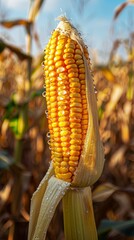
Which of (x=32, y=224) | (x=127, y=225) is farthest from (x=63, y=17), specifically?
(x=127, y=225)

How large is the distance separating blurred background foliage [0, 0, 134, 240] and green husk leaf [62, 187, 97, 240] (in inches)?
20.9

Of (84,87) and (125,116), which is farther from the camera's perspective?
(125,116)

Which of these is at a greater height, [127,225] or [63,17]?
[63,17]

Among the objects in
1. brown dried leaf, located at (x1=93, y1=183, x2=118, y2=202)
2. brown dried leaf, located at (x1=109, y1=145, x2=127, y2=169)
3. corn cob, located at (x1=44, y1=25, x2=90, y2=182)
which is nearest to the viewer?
corn cob, located at (x1=44, y1=25, x2=90, y2=182)

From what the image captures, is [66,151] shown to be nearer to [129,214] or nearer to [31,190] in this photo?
[129,214]

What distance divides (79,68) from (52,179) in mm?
407

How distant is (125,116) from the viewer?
215 inches

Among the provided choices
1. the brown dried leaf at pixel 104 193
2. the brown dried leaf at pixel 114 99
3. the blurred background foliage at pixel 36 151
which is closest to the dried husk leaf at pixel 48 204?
the blurred background foliage at pixel 36 151

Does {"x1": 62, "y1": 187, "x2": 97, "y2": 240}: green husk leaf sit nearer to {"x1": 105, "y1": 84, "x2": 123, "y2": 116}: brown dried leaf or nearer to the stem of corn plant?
the stem of corn plant

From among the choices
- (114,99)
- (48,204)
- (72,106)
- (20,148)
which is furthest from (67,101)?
(114,99)

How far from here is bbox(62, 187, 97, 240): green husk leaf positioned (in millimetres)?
1375

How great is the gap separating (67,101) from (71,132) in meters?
0.11

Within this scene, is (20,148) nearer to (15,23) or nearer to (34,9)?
(15,23)

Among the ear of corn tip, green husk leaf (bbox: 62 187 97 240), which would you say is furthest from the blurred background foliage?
the ear of corn tip
